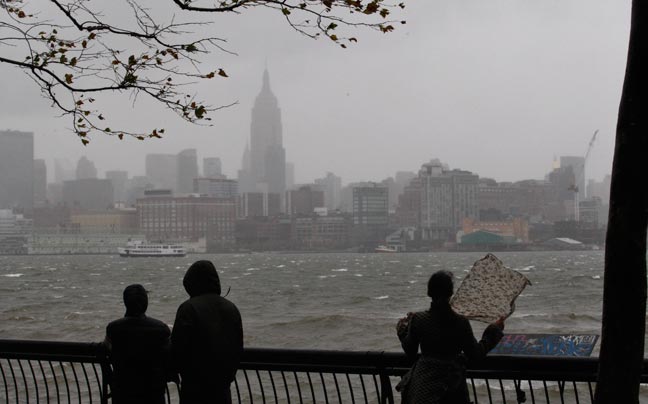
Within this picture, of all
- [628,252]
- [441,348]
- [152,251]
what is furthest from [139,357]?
[152,251]

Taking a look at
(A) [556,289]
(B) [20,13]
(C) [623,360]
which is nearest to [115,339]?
(C) [623,360]

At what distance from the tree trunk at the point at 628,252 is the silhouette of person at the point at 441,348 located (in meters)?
A: 0.83

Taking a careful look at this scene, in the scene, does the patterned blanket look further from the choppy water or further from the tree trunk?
the choppy water

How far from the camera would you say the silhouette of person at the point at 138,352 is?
223 inches

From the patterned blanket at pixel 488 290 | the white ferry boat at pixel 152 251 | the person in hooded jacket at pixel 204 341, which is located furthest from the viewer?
the white ferry boat at pixel 152 251

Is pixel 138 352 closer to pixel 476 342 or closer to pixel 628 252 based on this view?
pixel 476 342

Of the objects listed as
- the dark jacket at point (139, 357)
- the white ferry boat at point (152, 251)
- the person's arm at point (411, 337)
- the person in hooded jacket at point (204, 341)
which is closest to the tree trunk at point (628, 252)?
the person's arm at point (411, 337)

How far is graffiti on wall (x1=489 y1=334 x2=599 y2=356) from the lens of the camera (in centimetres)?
570

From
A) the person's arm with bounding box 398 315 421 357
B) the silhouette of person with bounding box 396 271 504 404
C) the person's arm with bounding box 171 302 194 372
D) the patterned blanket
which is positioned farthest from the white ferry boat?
the patterned blanket

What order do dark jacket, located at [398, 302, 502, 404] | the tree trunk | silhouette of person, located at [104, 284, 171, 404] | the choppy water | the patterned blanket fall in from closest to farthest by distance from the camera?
the tree trunk < the patterned blanket < dark jacket, located at [398, 302, 502, 404] < silhouette of person, located at [104, 284, 171, 404] < the choppy water

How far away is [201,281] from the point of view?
5.36m

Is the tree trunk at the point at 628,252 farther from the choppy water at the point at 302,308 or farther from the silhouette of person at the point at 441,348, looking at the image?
the choppy water at the point at 302,308

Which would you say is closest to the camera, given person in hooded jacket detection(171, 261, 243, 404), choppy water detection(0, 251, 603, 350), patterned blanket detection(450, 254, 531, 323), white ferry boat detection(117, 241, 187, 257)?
patterned blanket detection(450, 254, 531, 323)

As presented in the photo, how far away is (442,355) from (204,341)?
1392 millimetres
